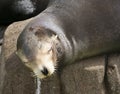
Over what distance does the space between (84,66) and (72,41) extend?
0.32m

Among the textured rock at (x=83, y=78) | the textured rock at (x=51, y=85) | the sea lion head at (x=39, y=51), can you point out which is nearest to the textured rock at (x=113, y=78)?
→ the textured rock at (x=83, y=78)

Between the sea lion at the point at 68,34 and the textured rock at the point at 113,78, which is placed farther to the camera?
the textured rock at the point at 113,78

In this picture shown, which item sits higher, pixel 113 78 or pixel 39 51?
pixel 39 51

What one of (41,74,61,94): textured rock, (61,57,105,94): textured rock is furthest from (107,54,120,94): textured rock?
(41,74,61,94): textured rock

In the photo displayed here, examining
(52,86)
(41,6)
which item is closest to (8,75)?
(52,86)

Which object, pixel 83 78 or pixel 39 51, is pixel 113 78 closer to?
pixel 83 78

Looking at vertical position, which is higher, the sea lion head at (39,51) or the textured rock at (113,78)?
the sea lion head at (39,51)

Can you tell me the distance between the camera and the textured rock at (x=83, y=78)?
265 cm

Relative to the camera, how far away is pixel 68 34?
2404mm

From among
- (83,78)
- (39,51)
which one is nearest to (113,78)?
(83,78)

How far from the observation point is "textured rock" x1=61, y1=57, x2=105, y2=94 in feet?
8.70

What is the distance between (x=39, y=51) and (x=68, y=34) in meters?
0.35

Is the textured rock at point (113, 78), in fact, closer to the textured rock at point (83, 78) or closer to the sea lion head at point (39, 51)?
the textured rock at point (83, 78)

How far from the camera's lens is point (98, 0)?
9.19 ft
